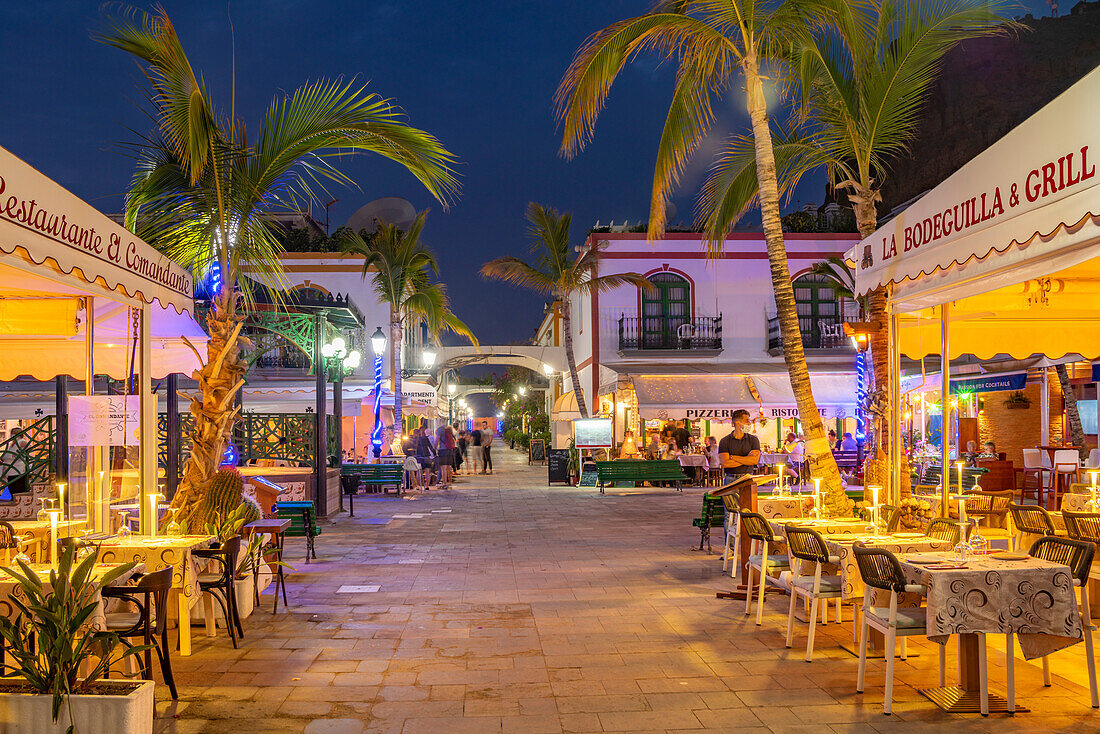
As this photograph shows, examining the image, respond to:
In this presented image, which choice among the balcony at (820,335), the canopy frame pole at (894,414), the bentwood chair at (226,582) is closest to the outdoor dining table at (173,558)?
the bentwood chair at (226,582)

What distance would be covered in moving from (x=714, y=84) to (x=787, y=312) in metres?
2.78

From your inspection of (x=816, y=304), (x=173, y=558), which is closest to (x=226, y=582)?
(x=173, y=558)

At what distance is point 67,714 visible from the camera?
3.82 meters

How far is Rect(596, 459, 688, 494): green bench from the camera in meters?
21.9

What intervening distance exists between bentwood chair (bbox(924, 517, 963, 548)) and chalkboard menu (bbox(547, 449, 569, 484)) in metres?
17.5

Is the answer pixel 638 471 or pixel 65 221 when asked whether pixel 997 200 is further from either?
pixel 638 471

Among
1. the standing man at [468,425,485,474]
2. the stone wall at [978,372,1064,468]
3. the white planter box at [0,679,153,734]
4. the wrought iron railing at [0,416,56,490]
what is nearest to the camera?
the white planter box at [0,679,153,734]

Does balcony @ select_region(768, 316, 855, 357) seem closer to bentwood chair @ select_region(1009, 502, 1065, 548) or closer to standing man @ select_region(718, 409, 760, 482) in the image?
standing man @ select_region(718, 409, 760, 482)

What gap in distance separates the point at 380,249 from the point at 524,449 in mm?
30421

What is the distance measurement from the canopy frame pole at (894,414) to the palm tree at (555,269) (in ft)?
57.1

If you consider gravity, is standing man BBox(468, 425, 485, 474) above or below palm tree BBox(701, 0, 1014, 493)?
below

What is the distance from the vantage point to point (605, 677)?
19.2ft

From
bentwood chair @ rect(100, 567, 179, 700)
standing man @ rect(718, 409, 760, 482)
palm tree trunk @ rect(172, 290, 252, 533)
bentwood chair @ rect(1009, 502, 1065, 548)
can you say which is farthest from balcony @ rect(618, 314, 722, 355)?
bentwood chair @ rect(100, 567, 179, 700)

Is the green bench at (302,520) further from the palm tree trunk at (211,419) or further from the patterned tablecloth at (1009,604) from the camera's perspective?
the patterned tablecloth at (1009,604)
